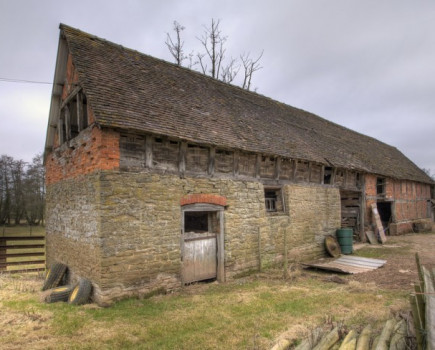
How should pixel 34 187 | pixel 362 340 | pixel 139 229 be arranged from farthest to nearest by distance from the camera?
1. pixel 34 187
2. pixel 139 229
3. pixel 362 340

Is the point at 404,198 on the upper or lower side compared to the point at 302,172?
lower

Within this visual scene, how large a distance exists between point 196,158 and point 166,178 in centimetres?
124

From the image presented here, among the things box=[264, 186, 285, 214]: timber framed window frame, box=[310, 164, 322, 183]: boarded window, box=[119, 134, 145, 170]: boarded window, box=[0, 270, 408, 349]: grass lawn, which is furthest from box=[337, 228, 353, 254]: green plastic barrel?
box=[119, 134, 145, 170]: boarded window

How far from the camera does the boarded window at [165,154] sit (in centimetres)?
777

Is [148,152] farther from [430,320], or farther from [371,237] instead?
[371,237]

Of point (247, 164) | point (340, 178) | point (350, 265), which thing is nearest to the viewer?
point (247, 164)

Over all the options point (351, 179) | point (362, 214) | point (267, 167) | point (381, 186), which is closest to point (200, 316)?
point (267, 167)

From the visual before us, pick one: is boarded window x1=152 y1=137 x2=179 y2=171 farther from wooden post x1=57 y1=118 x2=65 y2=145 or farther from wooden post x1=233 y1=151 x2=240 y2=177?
wooden post x1=57 y1=118 x2=65 y2=145

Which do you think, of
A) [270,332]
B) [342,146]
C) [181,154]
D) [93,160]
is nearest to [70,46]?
[93,160]

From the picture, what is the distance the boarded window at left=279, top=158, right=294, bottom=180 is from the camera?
11219mm

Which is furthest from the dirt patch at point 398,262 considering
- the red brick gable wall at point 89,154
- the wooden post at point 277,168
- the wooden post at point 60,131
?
the wooden post at point 60,131

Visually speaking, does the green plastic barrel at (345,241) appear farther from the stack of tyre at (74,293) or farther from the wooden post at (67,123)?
the wooden post at (67,123)

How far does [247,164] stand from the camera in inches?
393

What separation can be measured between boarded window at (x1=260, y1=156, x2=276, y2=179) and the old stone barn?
0.05 metres
